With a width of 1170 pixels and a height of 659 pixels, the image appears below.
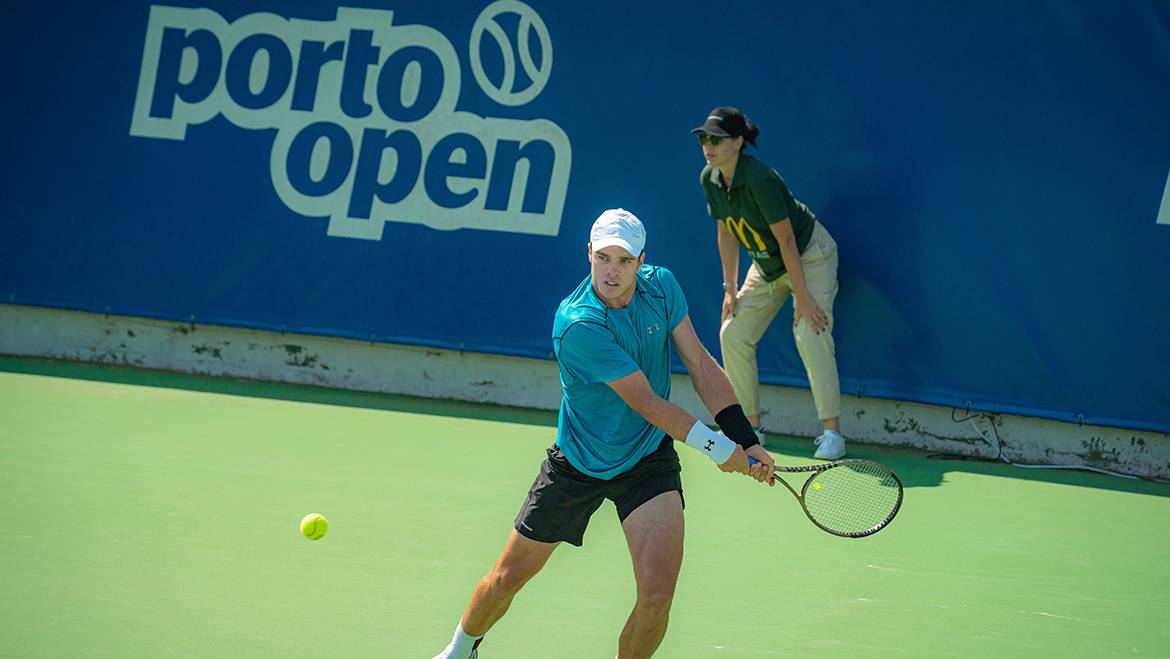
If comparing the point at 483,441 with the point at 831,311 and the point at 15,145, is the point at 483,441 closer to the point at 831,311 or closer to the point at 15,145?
the point at 831,311

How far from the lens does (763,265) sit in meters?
8.34

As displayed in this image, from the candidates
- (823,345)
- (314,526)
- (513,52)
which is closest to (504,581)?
(314,526)

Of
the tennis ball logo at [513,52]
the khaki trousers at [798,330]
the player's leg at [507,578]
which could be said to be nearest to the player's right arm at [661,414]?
the player's leg at [507,578]

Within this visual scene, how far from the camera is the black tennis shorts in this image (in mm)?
4250

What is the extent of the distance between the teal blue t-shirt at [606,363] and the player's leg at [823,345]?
4020mm

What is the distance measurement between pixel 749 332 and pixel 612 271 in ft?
14.5

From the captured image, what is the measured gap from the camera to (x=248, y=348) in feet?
33.0

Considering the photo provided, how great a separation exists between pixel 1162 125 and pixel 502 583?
5808 mm

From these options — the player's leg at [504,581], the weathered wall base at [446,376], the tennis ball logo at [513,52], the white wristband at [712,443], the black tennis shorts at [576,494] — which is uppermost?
the tennis ball logo at [513,52]

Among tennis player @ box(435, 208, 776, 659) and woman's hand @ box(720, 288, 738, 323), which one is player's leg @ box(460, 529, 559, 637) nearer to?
tennis player @ box(435, 208, 776, 659)

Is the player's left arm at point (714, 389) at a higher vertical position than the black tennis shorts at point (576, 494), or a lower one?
Result: higher

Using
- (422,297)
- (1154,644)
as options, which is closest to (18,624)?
(1154,644)

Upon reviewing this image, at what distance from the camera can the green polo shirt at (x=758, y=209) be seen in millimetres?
7926

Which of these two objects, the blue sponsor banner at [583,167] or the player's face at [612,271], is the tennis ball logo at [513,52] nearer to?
the blue sponsor banner at [583,167]
